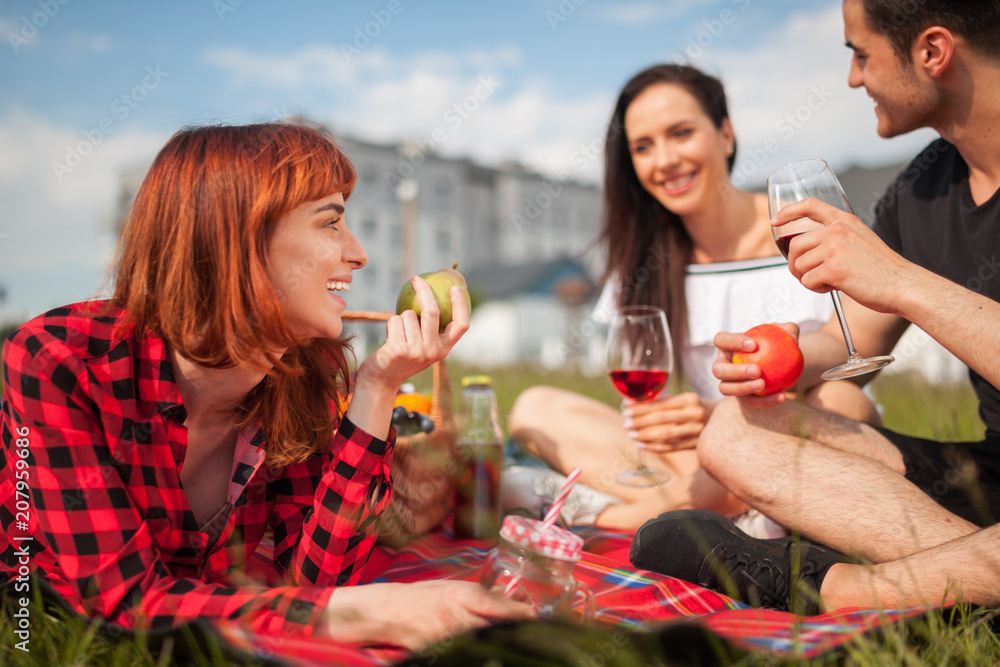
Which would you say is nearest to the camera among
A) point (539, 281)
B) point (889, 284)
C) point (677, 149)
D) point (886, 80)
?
point (889, 284)

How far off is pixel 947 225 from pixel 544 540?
2.35 meters

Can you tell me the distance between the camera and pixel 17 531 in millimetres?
1894

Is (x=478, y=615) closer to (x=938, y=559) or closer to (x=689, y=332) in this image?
(x=938, y=559)

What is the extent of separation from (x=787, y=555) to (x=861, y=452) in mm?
780

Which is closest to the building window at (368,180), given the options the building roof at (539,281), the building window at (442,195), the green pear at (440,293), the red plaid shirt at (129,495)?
the building window at (442,195)

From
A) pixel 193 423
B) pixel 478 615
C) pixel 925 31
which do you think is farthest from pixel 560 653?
pixel 925 31

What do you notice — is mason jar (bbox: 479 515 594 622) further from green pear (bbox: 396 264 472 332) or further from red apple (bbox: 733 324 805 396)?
red apple (bbox: 733 324 805 396)

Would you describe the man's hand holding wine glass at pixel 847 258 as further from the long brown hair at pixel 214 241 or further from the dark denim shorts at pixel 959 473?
the long brown hair at pixel 214 241

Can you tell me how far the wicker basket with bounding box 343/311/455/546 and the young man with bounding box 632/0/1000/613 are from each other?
967 millimetres

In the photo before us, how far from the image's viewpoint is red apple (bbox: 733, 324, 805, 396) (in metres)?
2.54

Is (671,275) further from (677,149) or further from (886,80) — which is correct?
(886,80)

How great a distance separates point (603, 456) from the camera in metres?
3.59

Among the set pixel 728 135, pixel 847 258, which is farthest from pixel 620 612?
pixel 728 135

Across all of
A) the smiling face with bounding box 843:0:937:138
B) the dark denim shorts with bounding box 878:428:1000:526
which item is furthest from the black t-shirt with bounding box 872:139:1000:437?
the smiling face with bounding box 843:0:937:138
